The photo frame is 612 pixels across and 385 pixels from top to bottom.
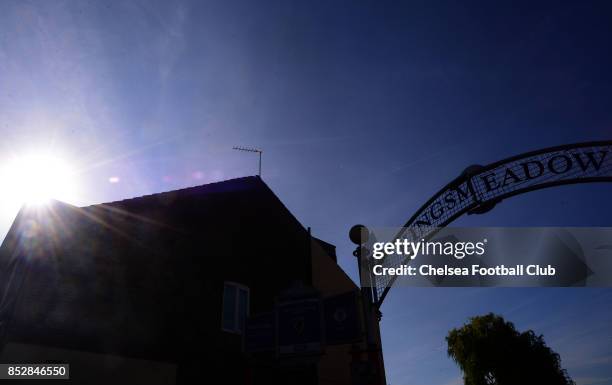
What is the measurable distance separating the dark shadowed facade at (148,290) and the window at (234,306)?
0.10 ft

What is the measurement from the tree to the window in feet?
83.5

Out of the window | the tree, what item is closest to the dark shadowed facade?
the window

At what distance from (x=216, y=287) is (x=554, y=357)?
3193 cm

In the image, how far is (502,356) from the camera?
2895cm

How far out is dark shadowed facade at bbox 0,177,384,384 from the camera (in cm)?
685

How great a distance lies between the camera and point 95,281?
7.78 meters

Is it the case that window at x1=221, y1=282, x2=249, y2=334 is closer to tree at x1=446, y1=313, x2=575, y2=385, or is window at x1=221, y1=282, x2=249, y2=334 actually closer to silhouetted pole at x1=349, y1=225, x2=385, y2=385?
silhouetted pole at x1=349, y1=225, x2=385, y2=385

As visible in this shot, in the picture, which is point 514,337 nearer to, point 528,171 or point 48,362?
point 528,171

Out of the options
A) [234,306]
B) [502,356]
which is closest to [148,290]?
[234,306]

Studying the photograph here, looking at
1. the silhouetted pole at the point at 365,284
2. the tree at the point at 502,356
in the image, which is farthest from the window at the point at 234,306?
the tree at the point at 502,356

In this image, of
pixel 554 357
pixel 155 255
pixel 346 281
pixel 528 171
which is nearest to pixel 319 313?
pixel 155 255

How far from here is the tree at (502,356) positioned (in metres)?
28.0

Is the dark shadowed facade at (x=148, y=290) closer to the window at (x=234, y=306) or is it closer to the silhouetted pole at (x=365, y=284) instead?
the window at (x=234, y=306)

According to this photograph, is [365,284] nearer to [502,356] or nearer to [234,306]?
[234,306]
